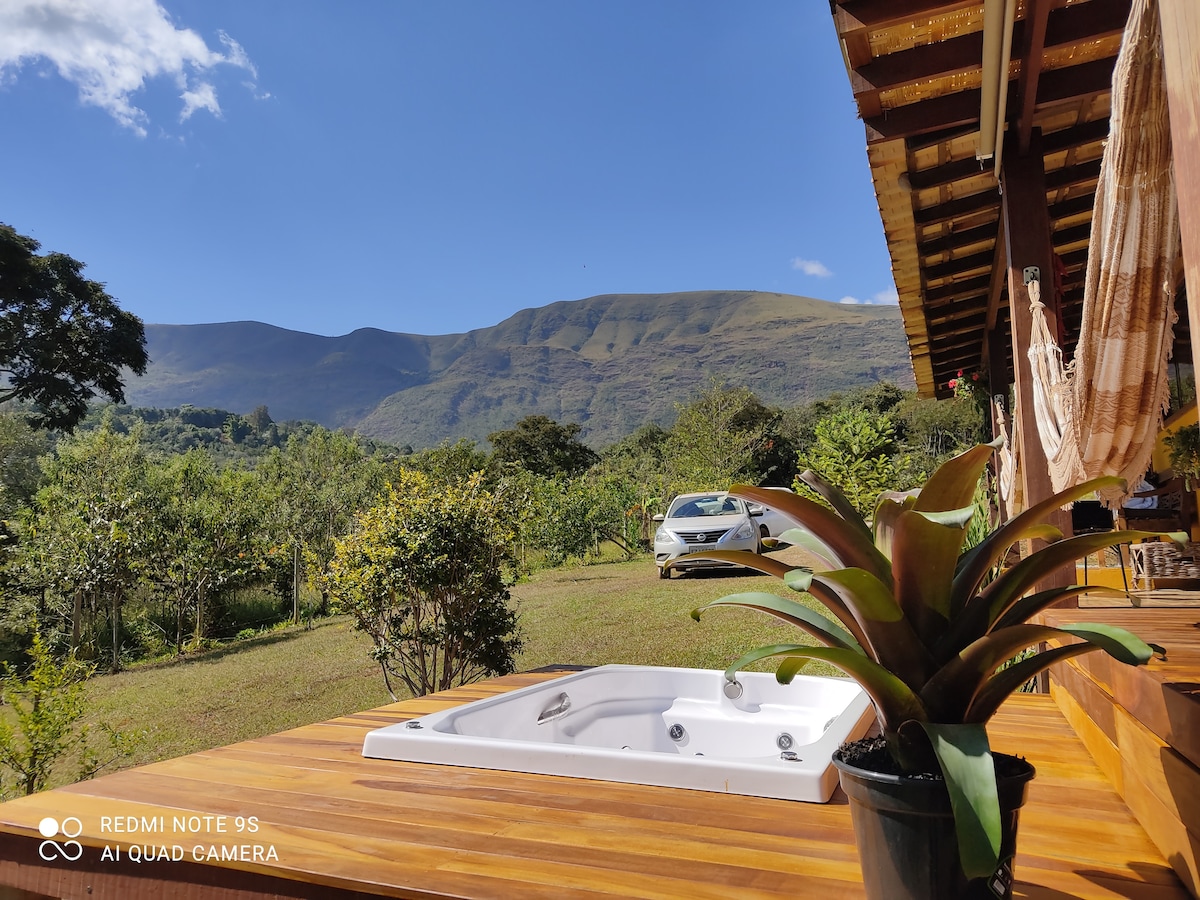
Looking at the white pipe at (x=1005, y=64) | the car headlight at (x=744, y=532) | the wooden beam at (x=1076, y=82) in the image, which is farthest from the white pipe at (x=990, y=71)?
the car headlight at (x=744, y=532)

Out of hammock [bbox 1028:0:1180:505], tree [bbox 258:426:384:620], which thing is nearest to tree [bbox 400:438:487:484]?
tree [bbox 258:426:384:620]

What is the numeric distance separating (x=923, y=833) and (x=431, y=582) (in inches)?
169

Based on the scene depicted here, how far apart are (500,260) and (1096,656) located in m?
71.2

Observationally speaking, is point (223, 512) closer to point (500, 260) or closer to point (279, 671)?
point (279, 671)

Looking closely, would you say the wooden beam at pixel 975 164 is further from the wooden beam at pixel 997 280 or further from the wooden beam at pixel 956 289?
the wooden beam at pixel 956 289

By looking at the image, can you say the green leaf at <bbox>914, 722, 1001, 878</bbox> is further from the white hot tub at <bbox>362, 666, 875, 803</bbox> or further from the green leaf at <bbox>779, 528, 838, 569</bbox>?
the white hot tub at <bbox>362, 666, 875, 803</bbox>

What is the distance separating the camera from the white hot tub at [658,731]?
1830mm

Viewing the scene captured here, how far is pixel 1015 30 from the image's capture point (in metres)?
2.86

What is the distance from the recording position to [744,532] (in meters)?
9.55

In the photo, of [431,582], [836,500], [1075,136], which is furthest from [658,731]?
[1075,136]

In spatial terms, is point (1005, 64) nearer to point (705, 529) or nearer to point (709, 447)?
point (705, 529)

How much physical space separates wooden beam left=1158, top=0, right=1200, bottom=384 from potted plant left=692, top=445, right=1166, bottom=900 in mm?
253

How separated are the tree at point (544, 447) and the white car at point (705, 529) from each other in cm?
1707

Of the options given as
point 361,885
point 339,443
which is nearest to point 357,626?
point 361,885
